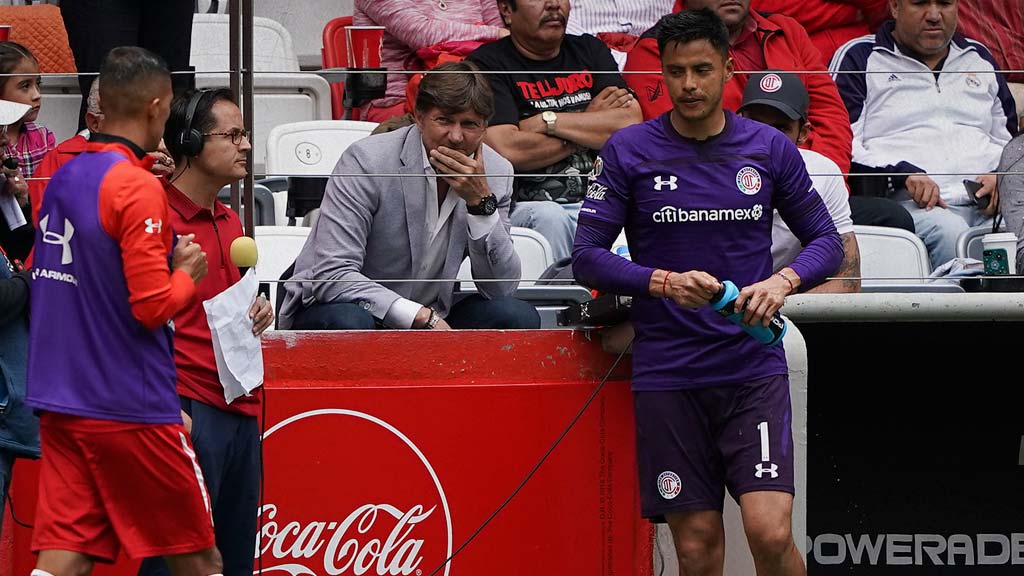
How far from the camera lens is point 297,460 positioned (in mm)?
4383

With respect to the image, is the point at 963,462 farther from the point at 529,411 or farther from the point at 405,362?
the point at 405,362

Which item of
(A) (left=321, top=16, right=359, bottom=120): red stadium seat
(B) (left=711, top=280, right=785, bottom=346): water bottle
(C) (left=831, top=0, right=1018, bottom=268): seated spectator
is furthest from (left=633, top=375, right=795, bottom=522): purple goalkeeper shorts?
(A) (left=321, top=16, right=359, bottom=120): red stadium seat

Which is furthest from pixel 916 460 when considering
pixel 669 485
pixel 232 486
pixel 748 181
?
pixel 232 486

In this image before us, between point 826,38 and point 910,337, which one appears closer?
point 910,337

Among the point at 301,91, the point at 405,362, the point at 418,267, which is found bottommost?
the point at 405,362

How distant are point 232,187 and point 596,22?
2.70m

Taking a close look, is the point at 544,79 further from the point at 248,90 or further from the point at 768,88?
the point at 248,90

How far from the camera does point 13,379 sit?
153 inches

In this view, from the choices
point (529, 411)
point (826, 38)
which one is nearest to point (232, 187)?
point (529, 411)

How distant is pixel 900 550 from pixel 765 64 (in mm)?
2100

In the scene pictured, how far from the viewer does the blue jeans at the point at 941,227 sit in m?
5.29

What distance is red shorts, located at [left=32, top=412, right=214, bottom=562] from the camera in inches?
130

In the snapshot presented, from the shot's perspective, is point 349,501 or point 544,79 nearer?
point 349,501

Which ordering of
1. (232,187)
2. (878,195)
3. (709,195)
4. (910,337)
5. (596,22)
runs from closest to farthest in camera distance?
1. (709,195)
2. (232,187)
3. (910,337)
4. (878,195)
5. (596,22)
